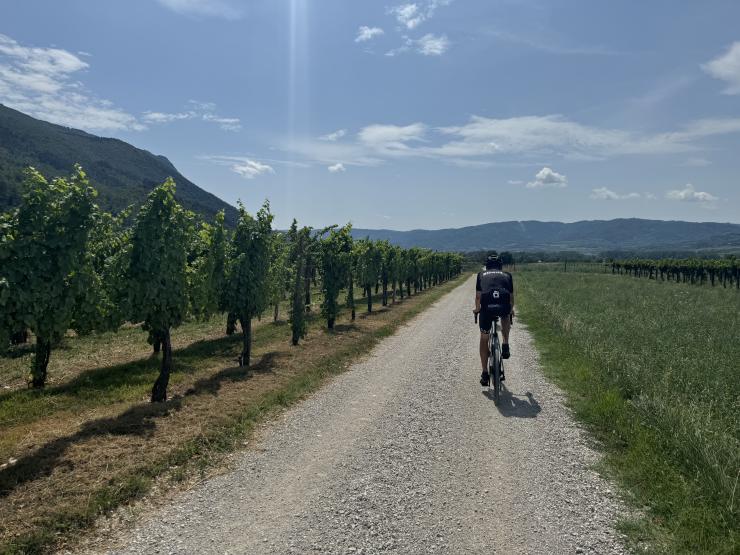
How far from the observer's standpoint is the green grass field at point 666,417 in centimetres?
495

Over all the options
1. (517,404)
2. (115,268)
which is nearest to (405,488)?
(517,404)

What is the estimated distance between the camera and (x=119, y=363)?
53.0 ft

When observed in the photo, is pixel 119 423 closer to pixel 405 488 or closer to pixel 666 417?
pixel 405 488

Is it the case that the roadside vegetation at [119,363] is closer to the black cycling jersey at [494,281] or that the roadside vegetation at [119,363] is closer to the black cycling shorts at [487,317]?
the black cycling shorts at [487,317]

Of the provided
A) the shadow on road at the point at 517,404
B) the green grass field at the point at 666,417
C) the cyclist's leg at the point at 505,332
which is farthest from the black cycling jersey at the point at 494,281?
the green grass field at the point at 666,417

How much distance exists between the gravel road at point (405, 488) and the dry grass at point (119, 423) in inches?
32.7

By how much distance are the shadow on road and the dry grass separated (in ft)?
15.6

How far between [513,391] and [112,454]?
8.63 meters

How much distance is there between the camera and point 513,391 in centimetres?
1088

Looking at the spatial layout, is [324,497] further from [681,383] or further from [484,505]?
[681,383]

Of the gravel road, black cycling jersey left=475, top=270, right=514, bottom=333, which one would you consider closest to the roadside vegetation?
the gravel road

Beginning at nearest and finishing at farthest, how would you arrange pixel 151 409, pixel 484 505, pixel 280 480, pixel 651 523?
pixel 651 523, pixel 484 505, pixel 280 480, pixel 151 409

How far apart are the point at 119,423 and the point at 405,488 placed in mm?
6035

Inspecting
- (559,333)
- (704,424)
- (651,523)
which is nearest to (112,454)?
(651,523)
